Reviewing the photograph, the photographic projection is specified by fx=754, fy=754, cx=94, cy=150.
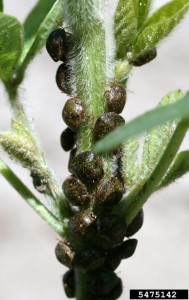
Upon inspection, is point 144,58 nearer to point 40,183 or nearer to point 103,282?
Answer: point 40,183

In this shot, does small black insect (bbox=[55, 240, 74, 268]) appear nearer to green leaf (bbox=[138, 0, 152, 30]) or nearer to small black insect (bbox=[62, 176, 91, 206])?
small black insect (bbox=[62, 176, 91, 206])

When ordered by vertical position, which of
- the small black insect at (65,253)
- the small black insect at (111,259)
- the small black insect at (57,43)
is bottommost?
the small black insect at (111,259)

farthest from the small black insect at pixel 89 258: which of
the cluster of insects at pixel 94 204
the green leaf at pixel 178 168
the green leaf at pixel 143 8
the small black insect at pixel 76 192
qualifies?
the green leaf at pixel 143 8

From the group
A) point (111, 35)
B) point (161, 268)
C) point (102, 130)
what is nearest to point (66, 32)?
point (111, 35)

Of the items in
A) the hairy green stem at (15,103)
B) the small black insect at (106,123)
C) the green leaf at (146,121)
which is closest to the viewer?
the green leaf at (146,121)

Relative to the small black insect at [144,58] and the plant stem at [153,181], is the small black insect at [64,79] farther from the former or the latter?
the plant stem at [153,181]
